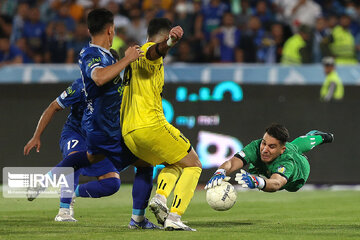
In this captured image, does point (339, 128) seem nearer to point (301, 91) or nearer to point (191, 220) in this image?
point (301, 91)

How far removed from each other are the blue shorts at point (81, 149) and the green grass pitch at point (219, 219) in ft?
1.90

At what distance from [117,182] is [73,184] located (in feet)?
2.26

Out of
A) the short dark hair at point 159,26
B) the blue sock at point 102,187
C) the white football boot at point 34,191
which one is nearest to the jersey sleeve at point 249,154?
the blue sock at point 102,187

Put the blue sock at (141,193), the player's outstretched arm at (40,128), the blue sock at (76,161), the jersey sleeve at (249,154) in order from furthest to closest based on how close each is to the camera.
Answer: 1. the jersey sleeve at (249,154)
2. the player's outstretched arm at (40,128)
3. the blue sock at (76,161)
4. the blue sock at (141,193)

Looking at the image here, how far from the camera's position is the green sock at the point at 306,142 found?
10.6m

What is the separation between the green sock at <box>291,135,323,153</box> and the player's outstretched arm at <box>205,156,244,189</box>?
67.8 inches

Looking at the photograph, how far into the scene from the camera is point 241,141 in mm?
15344

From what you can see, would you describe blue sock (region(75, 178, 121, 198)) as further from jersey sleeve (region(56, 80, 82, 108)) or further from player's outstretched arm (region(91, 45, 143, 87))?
player's outstretched arm (region(91, 45, 143, 87))

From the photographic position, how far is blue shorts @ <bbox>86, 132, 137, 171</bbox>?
8.34m

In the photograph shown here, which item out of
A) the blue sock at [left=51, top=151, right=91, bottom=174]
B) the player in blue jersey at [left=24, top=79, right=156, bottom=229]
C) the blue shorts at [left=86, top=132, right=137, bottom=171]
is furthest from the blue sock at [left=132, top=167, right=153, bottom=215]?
the blue sock at [left=51, top=151, right=91, bottom=174]

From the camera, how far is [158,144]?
792cm

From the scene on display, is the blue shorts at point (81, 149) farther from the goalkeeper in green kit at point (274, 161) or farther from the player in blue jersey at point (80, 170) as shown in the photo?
the goalkeeper in green kit at point (274, 161)

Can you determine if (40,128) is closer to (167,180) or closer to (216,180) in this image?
(167,180)

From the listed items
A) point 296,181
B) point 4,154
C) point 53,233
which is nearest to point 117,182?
point 53,233
